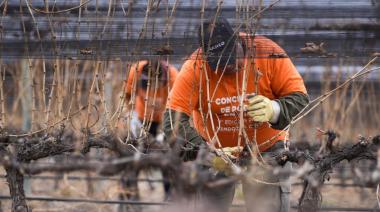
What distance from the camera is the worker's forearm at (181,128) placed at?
371 centimetres

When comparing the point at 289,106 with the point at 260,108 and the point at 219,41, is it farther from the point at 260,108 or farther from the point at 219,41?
the point at 219,41

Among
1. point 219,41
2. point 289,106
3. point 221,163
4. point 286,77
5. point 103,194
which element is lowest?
point 103,194

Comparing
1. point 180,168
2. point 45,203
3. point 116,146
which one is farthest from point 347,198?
point 180,168

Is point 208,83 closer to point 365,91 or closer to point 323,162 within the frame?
point 323,162

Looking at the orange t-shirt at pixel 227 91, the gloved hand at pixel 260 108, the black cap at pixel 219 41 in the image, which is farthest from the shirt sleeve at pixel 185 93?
the gloved hand at pixel 260 108

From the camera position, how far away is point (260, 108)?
11.5 ft

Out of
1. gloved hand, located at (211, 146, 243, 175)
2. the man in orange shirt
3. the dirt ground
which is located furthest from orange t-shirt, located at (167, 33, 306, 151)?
the dirt ground

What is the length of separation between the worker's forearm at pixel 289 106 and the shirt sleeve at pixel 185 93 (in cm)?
42

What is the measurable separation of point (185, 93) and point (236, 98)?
253 millimetres

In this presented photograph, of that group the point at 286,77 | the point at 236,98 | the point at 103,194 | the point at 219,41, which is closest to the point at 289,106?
the point at 286,77

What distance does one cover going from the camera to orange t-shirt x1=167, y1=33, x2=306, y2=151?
3.67m

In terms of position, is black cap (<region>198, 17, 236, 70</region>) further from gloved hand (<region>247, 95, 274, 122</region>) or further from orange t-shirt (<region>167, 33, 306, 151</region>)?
gloved hand (<region>247, 95, 274, 122</region>)

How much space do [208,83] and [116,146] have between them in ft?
2.86

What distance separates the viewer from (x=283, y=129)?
11.8 feet
